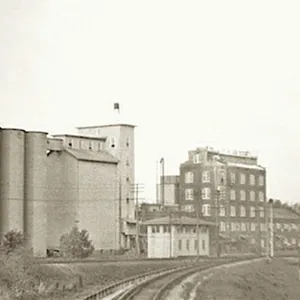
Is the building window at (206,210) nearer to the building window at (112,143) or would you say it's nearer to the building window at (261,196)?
the building window at (261,196)

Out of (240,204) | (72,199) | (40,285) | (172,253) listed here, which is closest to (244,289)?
(40,285)

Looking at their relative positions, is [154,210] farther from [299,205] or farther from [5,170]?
[299,205]

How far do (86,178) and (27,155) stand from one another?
439 inches

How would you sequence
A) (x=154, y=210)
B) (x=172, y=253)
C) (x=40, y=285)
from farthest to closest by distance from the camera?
(x=154, y=210), (x=172, y=253), (x=40, y=285)

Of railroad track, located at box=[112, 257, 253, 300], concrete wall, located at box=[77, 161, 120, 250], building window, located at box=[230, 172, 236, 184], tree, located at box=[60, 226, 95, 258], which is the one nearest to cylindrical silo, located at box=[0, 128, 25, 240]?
tree, located at box=[60, 226, 95, 258]

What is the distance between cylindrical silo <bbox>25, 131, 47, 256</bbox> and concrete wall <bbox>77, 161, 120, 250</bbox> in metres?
8.07

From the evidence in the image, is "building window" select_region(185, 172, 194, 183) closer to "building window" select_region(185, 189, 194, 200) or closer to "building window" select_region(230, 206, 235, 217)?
"building window" select_region(185, 189, 194, 200)

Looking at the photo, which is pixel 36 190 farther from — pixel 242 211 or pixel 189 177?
pixel 242 211

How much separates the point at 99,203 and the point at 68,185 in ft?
15.3

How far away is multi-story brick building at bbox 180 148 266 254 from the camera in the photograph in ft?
358

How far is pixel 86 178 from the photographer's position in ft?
297

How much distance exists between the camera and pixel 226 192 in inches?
4331

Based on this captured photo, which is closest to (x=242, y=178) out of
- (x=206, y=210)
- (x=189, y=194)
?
(x=189, y=194)

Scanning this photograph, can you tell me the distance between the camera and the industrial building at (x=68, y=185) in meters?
79.1
